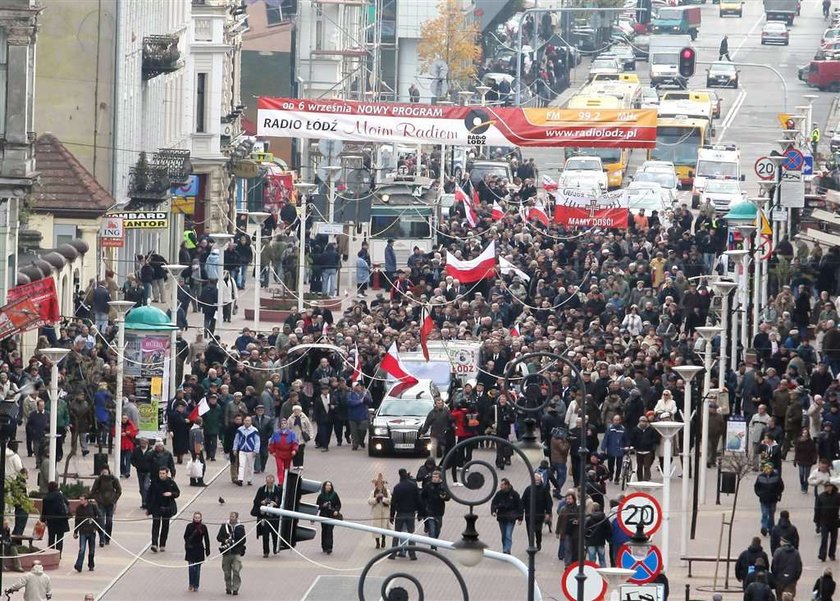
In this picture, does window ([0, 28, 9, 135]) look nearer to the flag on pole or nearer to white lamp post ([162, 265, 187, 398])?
white lamp post ([162, 265, 187, 398])

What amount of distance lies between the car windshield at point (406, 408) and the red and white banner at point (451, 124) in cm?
2000

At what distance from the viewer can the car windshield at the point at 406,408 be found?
46.4 m

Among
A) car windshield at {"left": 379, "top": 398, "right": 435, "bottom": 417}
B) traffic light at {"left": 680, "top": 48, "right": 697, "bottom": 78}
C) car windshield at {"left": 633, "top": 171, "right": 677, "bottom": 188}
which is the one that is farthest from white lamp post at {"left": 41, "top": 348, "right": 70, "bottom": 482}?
car windshield at {"left": 633, "top": 171, "right": 677, "bottom": 188}

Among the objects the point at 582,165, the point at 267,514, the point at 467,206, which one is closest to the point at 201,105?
the point at 467,206

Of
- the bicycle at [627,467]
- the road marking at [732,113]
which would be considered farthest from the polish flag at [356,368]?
the road marking at [732,113]

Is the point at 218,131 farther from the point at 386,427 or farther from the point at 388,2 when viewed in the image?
the point at 388,2

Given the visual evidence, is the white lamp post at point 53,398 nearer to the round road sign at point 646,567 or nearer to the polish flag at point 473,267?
the round road sign at point 646,567

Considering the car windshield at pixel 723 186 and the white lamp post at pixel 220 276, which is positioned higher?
the car windshield at pixel 723 186

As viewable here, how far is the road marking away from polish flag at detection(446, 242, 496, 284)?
43.8 m

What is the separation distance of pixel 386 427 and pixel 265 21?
53303 mm

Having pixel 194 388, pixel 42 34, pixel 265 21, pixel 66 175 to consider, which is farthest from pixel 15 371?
pixel 265 21

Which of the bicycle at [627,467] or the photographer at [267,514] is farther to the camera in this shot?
the bicycle at [627,467]

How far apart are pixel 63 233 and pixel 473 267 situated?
941 cm

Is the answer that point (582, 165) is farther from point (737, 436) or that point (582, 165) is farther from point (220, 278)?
point (737, 436)
